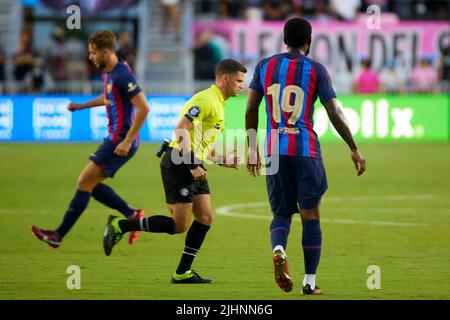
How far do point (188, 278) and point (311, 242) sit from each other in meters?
1.36

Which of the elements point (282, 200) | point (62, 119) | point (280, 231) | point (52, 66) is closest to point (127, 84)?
point (282, 200)

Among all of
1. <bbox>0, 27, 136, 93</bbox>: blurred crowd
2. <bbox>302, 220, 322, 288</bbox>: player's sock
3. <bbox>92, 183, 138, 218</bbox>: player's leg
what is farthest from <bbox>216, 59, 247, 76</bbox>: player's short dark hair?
<bbox>0, 27, 136, 93</bbox>: blurred crowd

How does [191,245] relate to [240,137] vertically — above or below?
above

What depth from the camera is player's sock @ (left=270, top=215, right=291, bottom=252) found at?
9288mm

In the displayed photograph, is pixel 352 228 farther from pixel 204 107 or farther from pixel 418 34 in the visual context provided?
pixel 418 34

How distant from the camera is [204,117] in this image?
10.1m

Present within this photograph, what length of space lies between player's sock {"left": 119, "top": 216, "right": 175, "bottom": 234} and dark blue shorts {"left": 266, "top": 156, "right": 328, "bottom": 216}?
1.28 m

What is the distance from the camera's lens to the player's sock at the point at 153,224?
1038 centimetres

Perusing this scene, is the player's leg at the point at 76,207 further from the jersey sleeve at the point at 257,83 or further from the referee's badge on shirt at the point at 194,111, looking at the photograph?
the jersey sleeve at the point at 257,83

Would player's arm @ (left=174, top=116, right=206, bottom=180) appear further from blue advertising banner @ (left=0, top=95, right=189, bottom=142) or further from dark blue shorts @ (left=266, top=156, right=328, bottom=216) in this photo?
blue advertising banner @ (left=0, top=95, right=189, bottom=142)

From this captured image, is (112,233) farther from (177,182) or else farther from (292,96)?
(292,96)

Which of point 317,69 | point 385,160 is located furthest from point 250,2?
point 317,69

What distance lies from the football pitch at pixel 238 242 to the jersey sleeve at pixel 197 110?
4.81ft

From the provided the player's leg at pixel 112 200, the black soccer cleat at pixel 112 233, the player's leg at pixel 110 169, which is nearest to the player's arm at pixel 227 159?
the black soccer cleat at pixel 112 233
